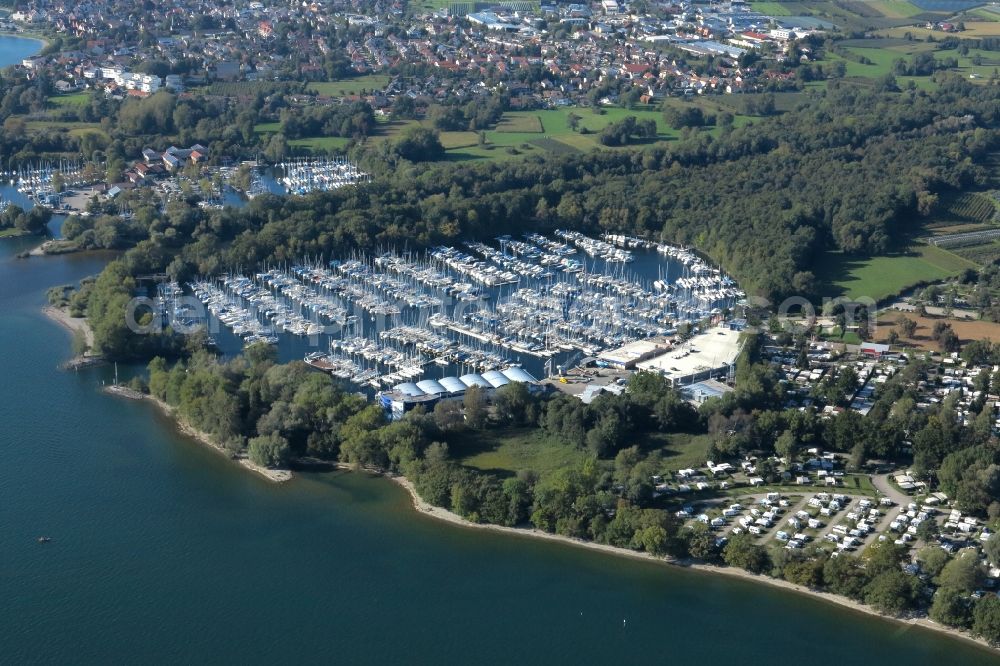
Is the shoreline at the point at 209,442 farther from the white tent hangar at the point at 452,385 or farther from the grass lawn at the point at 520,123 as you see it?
the grass lawn at the point at 520,123

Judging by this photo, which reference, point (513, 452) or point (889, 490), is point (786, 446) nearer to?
point (889, 490)

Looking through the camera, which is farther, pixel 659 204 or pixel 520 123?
pixel 520 123

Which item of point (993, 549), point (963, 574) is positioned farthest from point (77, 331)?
point (993, 549)

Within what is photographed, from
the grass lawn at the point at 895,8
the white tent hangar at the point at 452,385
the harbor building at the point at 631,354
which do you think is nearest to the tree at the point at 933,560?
the harbor building at the point at 631,354

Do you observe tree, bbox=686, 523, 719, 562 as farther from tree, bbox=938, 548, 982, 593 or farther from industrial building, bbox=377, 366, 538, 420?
industrial building, bbox=377, 366, 538, 420

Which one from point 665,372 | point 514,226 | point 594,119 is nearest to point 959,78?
point 594,119

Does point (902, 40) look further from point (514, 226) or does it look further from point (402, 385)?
point (402, 385)

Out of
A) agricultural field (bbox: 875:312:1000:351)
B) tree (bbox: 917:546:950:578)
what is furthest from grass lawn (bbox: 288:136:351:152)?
tree (bbox: 917:546:950:578)
